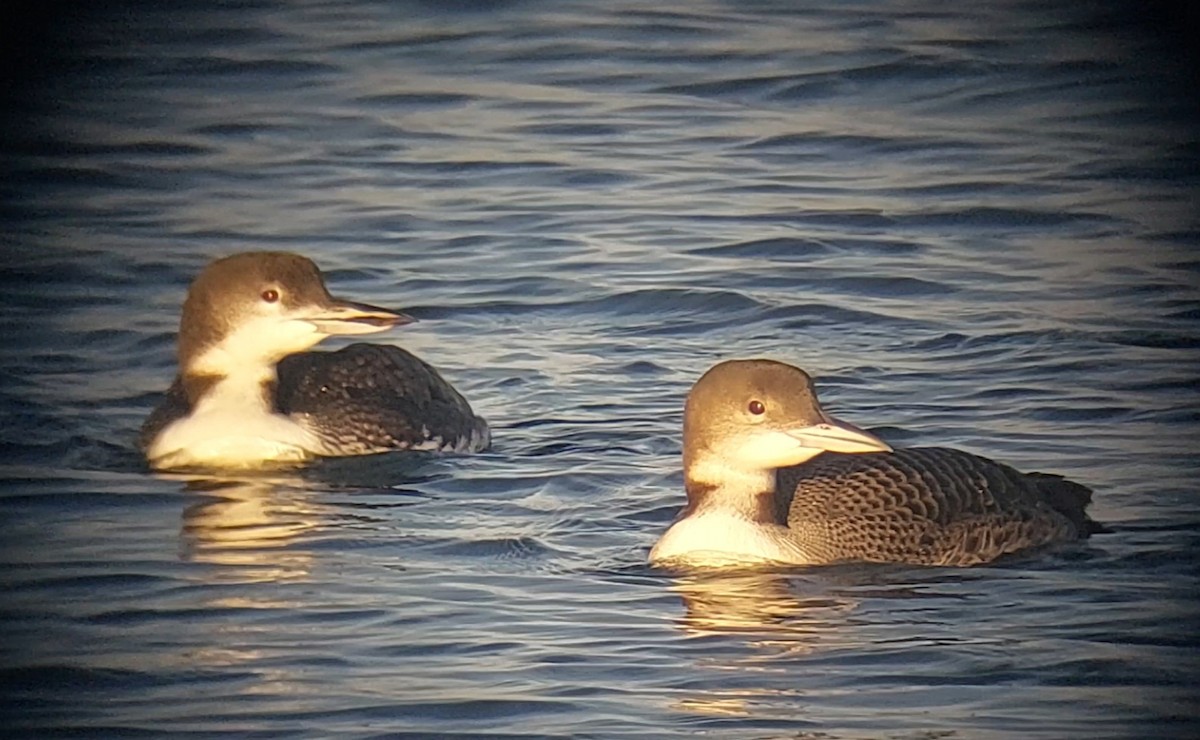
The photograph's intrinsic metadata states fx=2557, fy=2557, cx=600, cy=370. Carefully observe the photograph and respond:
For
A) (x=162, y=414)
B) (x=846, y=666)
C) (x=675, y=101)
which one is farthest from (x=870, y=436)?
(x=675, y=101)

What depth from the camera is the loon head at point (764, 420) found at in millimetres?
6617

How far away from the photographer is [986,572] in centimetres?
655

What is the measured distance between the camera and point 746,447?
6.64 metres

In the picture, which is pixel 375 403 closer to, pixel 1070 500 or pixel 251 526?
pixel 251 526

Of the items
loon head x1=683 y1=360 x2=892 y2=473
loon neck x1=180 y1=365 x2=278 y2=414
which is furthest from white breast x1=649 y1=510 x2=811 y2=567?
loon neck x1=180 y1=365 x2=278 y2=414

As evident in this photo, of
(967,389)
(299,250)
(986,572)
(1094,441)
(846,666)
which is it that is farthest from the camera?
(299,250)

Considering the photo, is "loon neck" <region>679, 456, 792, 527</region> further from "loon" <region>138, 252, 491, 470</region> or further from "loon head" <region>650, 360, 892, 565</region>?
"loon" <region>138, 252, 491, 470</region>

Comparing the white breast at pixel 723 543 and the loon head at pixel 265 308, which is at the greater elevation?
the loon head at pixel 265 308

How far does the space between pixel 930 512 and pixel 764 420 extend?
0.49 m

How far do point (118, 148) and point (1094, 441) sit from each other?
5959 mm

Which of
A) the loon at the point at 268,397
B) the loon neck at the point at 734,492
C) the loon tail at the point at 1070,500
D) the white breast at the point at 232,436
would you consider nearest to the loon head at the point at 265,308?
the loon at the point at 268,397

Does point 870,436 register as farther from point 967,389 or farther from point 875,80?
point 875,80

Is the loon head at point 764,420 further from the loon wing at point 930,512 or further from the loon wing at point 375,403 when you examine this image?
the loon wing at point 375,403

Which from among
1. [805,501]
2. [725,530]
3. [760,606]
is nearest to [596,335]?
[805,501]
